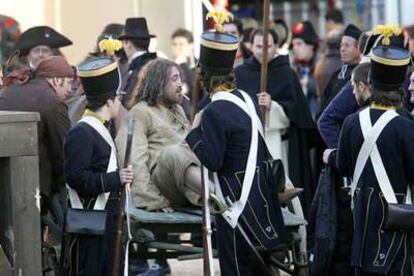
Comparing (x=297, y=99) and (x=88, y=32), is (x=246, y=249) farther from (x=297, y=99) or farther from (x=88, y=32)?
(x=88, y=32)

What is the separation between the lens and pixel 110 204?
759 centimetres

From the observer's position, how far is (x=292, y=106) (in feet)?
34.9

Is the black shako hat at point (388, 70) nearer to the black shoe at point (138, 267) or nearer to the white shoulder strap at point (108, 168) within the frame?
the white shoulder strap at point (108, 168)

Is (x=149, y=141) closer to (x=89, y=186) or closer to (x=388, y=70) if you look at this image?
(x=89, y=186)

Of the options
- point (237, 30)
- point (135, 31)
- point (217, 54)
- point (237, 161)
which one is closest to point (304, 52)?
point (237, 30)

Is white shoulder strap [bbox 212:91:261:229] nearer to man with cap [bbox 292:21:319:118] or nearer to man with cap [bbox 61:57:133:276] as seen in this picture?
man with cap [bbox 61:57:133:276]

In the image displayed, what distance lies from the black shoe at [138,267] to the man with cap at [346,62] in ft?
6.09

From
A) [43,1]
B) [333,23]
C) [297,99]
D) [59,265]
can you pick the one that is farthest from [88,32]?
[59,265]

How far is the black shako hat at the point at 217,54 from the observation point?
7512mm

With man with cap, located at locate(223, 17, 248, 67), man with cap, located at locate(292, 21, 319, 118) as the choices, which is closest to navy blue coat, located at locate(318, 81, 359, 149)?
man with cap, located at locate(223, 17, 248, 67)

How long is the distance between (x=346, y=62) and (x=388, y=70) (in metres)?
2.89

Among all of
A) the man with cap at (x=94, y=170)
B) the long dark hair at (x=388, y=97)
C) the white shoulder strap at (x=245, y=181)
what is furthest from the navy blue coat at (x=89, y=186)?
the long dark hair at (x=388, y=97)

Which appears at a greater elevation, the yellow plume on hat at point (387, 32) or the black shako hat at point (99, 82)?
the yellow plume on hat at point (387, 32)

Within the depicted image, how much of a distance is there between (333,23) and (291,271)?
34.7 feet
